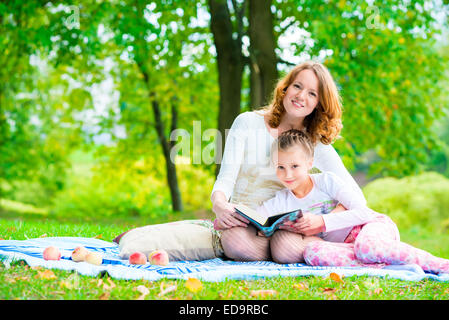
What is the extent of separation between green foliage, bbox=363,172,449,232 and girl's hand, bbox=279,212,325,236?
11246 millimetres

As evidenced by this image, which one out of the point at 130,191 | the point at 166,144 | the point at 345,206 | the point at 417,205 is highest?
the point at 166,144

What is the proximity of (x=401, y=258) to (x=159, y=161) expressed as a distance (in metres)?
10.8

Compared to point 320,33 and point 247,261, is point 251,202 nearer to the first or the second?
point 247,261

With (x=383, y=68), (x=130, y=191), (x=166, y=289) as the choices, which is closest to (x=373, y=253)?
(x=166, y=289)

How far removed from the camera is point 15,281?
2344 millimetres

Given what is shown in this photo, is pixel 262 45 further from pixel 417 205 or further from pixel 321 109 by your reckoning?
pixel 417 205

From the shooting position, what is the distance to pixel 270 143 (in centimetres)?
361

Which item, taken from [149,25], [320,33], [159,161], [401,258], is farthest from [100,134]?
[401,258]

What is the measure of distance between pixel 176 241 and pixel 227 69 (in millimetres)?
4963

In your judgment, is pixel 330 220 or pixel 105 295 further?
pixel 330 220

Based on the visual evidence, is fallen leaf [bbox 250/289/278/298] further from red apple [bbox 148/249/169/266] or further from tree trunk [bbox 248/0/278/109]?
tree trunk [bbox 248/0/278/109]

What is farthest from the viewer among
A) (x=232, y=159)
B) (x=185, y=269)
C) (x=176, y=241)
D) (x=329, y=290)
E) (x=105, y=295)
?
(x=232, y=159)

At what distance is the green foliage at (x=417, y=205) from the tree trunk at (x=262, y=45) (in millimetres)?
7782

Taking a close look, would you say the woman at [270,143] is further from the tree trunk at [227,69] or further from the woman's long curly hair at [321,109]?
the tree trunk at [227,69]
